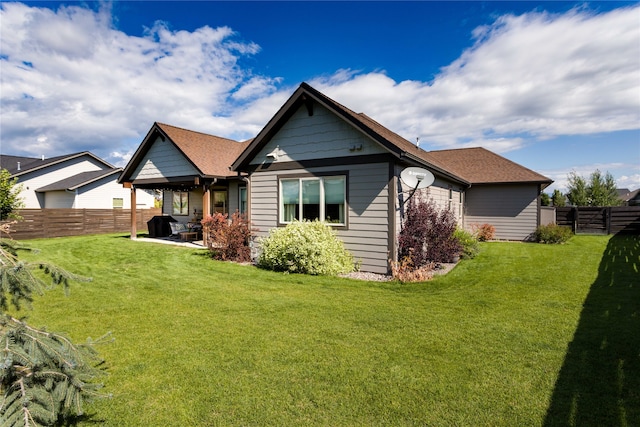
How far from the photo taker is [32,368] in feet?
7.21

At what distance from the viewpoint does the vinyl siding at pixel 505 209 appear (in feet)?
52.2

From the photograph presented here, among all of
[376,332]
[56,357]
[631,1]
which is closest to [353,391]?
[376,332]

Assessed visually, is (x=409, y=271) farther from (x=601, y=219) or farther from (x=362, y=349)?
(x=601, y=219)

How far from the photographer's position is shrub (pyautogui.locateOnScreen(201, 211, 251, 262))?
10633 mm

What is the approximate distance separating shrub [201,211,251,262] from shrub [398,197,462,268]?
17.1ft

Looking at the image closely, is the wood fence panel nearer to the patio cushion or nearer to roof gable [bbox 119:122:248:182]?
roof gable [bbox 119:122:248:182]

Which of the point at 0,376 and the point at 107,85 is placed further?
the point at 107,85

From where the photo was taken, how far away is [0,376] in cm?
210

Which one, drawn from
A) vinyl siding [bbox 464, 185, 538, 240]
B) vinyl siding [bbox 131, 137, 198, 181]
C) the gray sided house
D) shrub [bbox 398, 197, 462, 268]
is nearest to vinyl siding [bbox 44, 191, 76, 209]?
the gray sided house

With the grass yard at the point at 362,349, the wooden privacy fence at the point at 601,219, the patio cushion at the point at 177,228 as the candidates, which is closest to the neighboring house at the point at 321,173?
the grass yard at the point at 362,349

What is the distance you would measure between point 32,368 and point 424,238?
28.7 feet

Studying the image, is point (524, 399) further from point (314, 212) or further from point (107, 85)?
point (107, 85)

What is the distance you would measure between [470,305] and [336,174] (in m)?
5.01

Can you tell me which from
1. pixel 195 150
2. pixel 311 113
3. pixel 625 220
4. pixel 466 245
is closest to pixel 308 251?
pixel 311 113
